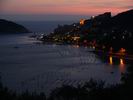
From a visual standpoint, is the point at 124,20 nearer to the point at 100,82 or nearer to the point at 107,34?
the point at 107,34

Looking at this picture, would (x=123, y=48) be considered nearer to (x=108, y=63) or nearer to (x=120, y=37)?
(x=120, y=37)

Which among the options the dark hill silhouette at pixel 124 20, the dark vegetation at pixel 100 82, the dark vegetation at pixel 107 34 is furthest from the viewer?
the dark hill silhouette at pixel 124 20

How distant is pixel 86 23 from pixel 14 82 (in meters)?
39.7

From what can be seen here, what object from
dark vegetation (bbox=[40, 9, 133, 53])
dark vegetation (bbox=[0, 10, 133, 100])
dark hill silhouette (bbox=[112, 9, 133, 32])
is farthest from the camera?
dark hill silhouette (bbox=[112, 9, 133, 32])

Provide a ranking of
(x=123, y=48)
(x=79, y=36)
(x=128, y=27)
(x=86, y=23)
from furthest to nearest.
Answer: (x=86, y=23)
(x=79, y=36)
(x=128, y=27)
(x=123, y=48)

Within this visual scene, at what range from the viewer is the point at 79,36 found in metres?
45.5

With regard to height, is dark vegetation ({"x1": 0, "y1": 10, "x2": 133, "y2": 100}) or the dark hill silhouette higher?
the dark hill silhouette

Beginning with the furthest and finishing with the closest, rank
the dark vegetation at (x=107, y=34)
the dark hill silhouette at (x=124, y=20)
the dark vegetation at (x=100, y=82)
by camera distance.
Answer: the dark hill silhouette at (x=124, y=20)
the dark vegetation at (x=107, y=34)
the dark vegetation at (x=100, y=82)

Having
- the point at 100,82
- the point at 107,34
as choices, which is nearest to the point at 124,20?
the point at 107,34

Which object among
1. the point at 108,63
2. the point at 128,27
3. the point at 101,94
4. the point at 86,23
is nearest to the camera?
the point at 101,94

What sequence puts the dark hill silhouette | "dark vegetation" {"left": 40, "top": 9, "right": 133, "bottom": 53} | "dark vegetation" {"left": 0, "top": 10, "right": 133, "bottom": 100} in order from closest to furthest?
"dark vegetation" {"left": 0, "top": 10, "right": 133, "bottom": 100} → "dark vegetation" {"left": 40, "top": 9, "right": 133, "bottom": 53} → the dark hill silhouette

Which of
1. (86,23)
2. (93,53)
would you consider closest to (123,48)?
(93,53)

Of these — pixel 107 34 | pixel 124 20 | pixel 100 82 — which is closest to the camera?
pixel 100 82

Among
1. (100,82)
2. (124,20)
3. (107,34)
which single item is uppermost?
(124,20)
